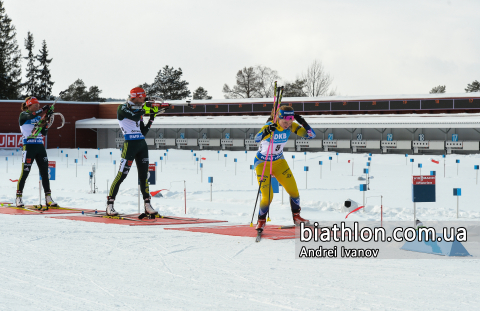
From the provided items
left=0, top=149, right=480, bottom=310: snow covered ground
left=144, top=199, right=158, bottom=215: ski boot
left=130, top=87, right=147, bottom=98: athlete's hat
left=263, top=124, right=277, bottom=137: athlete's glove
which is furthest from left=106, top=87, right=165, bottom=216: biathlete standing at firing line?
left=263, top=124, right=277, bottom=137: athlete's glove

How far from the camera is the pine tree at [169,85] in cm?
7100

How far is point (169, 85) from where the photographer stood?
71438 mm

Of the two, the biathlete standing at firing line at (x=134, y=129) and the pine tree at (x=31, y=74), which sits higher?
the pine tree at (x=31, y=74)

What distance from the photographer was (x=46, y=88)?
6588cm

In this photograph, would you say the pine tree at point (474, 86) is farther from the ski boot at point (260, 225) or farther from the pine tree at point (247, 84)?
the ski boot at point (260, 225)

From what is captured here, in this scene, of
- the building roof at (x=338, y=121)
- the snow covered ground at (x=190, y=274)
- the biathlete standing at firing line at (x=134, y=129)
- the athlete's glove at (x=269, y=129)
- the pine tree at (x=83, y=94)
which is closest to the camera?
the snow covered ground at (x=190, y=274)

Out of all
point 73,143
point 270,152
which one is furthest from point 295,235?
point 73,143

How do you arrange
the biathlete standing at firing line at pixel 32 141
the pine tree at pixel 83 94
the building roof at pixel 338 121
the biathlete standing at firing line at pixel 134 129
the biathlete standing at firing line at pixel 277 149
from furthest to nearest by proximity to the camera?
1. the pine tree at pixel 83 94
2. the building roof at pixel 338 121
3. the biathlete standing at firing line at pixel 32 141
4. the biathlete standing at firing line at pixel 134 129
5. the biathlete standing at firing line at pixel 277 149

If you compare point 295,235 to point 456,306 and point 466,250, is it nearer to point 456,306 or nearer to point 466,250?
point 466,250

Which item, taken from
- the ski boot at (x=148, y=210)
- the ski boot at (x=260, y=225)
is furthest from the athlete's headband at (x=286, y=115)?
the ski boot at (x=148, y=210)

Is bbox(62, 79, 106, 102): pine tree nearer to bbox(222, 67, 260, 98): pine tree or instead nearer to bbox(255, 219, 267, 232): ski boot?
bbox(222, 67, 260, 98): pine tree

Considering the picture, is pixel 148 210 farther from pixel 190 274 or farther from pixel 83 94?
pixel 83 94

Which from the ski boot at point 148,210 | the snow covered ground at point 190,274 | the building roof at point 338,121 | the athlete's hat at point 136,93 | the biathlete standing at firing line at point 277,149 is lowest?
the snow covered ground at point 190,274

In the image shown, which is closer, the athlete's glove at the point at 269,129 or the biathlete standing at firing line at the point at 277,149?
the athlete's glove at the point at 269,129
